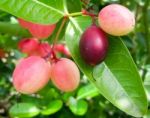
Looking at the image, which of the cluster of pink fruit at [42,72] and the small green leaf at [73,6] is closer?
A: the cluster of pink fruit at [42,72]

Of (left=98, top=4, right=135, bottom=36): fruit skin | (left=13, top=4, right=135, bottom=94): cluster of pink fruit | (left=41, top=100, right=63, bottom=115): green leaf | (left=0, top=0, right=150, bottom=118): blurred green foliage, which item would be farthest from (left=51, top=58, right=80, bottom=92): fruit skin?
(left=41, top=100, right=63, bottom=115): green leaf

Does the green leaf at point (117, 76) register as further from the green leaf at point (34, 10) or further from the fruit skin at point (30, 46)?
the fruit skin at point (30, 46)

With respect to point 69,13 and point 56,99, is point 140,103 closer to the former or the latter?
point 69,13

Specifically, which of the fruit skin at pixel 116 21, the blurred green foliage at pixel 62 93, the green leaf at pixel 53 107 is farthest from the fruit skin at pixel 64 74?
the green leaf at pixel 53 107

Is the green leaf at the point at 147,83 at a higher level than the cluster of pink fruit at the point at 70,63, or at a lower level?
lower

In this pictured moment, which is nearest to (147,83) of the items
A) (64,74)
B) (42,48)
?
(42,48)

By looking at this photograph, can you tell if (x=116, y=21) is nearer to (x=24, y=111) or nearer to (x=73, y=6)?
(x=73, y=6)
